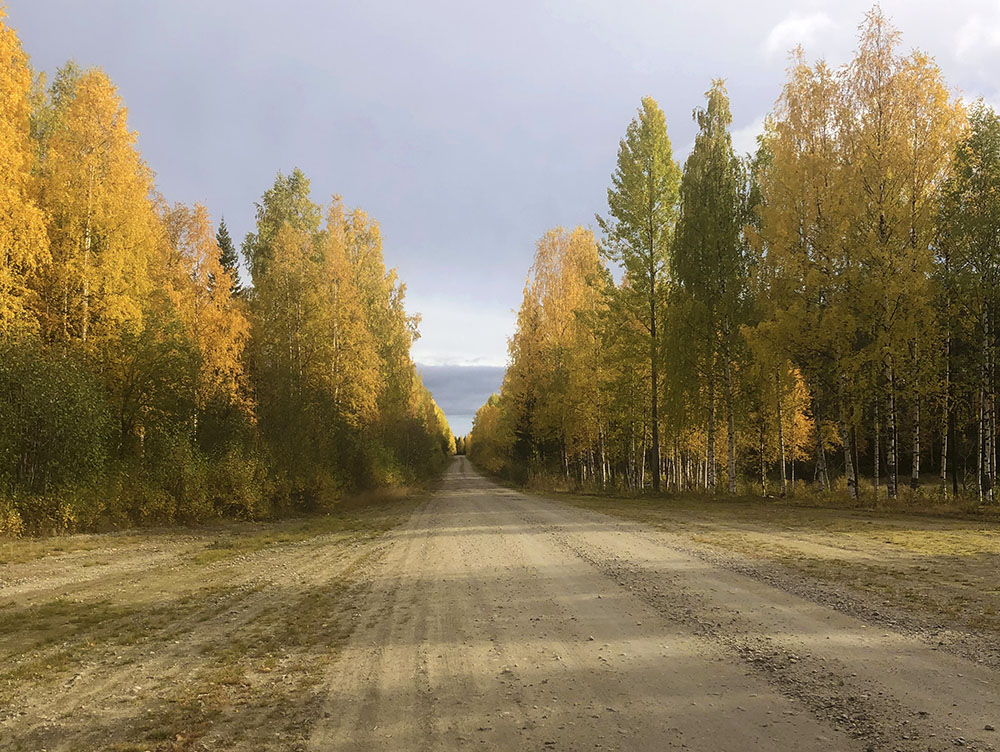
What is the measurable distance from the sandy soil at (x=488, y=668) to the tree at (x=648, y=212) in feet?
57.9

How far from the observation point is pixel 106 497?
13133mm

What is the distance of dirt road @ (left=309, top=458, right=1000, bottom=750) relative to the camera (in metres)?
3.21

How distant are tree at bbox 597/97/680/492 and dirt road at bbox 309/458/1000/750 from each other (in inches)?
720

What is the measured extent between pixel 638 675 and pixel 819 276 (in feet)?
55.4

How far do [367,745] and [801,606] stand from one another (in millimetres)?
4707

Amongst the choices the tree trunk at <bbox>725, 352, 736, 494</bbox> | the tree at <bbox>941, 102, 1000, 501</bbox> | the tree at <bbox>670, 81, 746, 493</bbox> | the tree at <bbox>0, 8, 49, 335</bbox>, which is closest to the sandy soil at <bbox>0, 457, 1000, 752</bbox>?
the tree at <bbox>0, 8, 49, 335</bbox>

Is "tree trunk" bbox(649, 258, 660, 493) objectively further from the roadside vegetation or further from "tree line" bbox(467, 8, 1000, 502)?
the roadside vegetation

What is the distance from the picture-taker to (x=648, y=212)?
24125mm

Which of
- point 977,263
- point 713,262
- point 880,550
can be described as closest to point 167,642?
point 880,550

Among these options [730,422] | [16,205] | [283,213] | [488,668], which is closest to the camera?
[488,668]

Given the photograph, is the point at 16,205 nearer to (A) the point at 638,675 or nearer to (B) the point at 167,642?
(B) the point at 167,642

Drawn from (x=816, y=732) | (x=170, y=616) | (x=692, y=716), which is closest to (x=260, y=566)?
(x=170, y=616)

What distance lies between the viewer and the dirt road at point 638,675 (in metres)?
3.21

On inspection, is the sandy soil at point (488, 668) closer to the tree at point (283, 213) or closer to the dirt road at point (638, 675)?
the dirt road at point (638, 675)
